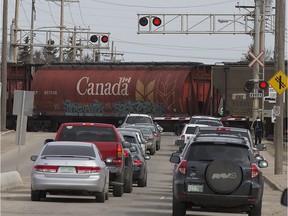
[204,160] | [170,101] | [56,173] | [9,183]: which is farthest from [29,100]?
[170,101]

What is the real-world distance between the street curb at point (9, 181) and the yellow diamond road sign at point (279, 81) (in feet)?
32.2

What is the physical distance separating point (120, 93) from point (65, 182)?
36821 mm

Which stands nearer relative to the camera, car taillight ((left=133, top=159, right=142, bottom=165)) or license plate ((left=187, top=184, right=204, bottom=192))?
license plate ((left=187, top=184, right=204, bottom=192))

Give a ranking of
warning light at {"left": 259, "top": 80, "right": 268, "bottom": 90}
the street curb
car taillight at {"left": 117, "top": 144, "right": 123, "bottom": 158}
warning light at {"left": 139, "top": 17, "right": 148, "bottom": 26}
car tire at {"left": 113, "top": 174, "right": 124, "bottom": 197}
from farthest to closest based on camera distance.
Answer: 1. warning light at {"left": 139, "top": 17, "right": 148, "bottom": 26}
2. warning light at {"left": 259, "top": 80, "right": 268, "bottom": 90}
3. the street curb
4. car tire at {"left": 113, "top": 174, "right": 124, "bottom": 197}
5. car taillight at {"left": 117, "top": 144, "right": 123, "bottom": 158}

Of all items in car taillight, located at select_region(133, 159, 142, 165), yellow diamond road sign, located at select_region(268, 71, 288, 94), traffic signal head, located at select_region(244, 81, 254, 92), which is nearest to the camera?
car taillight, located at select_region(133, 159, 142, 165)

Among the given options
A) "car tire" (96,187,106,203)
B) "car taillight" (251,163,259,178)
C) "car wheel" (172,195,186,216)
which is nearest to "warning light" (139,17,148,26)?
"car tire" (96,187,106,203)

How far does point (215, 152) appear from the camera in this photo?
16031mm

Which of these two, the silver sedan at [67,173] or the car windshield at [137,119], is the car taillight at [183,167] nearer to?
the silver sedan at [67,173]

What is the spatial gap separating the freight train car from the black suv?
124 feet

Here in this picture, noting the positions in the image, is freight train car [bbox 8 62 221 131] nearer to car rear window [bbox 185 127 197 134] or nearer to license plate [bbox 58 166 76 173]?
car rear window [bbox 185 127 197 134]

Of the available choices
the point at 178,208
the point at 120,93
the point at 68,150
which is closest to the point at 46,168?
the point at 68,150

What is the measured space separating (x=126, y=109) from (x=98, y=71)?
3336 mm

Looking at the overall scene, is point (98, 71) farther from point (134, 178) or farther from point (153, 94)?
point (134, 178)

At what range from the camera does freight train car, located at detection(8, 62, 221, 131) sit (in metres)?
54.9
